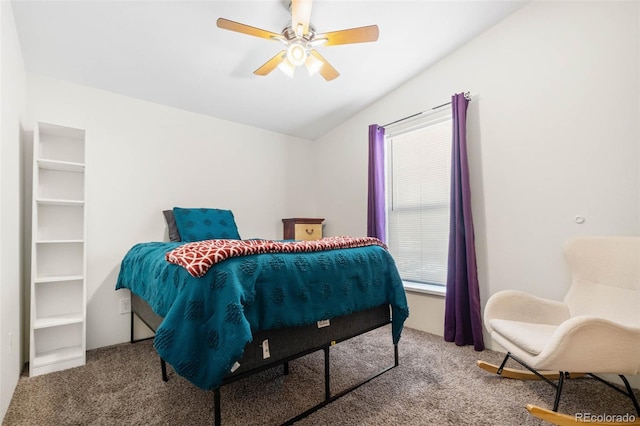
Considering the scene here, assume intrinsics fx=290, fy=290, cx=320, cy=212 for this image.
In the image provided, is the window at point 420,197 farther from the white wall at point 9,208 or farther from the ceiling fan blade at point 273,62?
the white wall at point 9,208

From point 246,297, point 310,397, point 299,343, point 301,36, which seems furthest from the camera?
point 301,36

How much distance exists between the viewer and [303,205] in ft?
12.8

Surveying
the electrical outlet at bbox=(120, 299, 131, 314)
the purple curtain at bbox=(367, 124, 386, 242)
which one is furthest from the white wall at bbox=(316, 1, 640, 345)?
the electrical outlet at bbox=(120, 299, 131, 314)

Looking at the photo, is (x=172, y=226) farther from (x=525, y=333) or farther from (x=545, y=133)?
(x=545, y=133)

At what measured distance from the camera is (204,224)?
2.69 metres

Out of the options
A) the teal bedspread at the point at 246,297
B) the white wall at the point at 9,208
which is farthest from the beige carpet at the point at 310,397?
the teal bedspread at the point at 246,297

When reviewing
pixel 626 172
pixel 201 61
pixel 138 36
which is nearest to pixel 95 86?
pixel 138 36

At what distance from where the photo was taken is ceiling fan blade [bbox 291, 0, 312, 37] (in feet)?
5.38

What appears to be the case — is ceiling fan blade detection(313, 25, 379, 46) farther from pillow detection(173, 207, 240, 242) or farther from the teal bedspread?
pillow detection(173, 207, 240, 242)

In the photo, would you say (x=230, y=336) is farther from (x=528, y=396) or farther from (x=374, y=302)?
(x=528, y=396)

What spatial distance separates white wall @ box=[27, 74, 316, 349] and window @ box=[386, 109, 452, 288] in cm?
151

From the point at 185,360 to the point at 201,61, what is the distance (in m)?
2.18

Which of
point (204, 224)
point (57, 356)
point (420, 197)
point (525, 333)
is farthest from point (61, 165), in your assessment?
point (525, 333)

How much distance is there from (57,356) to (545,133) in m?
3.72
